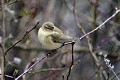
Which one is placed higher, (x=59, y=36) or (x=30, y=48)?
(x=30, y=48)

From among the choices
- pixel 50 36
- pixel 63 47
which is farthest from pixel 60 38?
pixel 63 47

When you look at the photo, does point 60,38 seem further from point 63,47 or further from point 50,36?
point 63,47

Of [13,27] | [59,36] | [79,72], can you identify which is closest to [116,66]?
[79,72]

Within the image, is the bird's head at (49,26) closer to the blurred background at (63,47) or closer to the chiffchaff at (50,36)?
the chiffchaff at (50,36)

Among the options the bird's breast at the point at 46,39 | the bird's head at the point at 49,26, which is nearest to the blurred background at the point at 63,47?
the bird's breast at the point at 46,39

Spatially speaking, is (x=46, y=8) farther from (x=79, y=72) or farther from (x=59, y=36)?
(x=59, y=36)

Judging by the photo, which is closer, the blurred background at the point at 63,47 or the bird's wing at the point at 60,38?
the bird's wing at the point at 60,38

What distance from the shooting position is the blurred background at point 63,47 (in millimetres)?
6133

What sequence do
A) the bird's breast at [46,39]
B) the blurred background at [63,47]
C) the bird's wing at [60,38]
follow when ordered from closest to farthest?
the bird's wing at [60,38], the bird's breast at [46,39], the blurred background at [63,47]

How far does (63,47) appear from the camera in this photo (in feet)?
22.4

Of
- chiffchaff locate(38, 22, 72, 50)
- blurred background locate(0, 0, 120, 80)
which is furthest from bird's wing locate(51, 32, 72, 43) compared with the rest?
blurred background locate(0, 0, 120, 80)

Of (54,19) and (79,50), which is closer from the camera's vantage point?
(79,50)

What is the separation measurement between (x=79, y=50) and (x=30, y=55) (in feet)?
4.46

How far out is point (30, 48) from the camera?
22.2 ft
